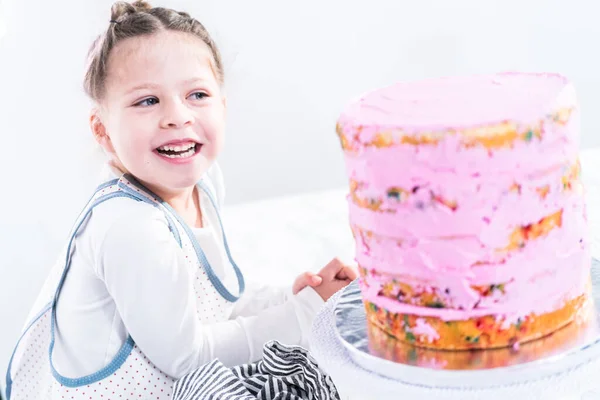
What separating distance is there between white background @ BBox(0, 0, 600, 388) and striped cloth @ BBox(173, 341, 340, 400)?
176cm

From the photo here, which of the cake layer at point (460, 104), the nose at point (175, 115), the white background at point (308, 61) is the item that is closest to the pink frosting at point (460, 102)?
the cake layer at point (460, 104)

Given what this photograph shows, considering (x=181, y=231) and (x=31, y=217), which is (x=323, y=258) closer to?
(x=181, y=231)

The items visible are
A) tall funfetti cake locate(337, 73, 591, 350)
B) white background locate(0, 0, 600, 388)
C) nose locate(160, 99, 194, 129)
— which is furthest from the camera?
white background locate(0, 0, 600, 388)

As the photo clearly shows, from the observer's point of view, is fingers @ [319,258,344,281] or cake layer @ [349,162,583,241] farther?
fingers @ [319,258,344,281]

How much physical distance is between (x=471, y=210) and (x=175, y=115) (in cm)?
59

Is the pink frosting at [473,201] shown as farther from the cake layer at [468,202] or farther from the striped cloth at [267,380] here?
the striped cloth at [267,380]

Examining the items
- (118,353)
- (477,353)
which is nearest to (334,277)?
(118,353)

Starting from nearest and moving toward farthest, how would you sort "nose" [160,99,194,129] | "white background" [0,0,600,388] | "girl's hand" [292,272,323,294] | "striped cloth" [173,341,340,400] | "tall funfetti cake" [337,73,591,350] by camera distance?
"tall funfetti cake" [337,73,591,350] → "striped cloth" [173,341,340,400] → "nose" [160,99,194,129] → "girl's hand" [292,272,323,294] → "white background" [0,0,600,388]

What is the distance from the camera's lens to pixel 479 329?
0.94 metres

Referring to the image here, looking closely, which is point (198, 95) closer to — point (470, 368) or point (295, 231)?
point (470, 368)

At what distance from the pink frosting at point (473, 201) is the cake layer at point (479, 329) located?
0.04 ft

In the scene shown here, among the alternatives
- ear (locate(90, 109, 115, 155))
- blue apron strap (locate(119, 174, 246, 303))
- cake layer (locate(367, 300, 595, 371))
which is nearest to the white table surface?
blue apron strap (locate(119, 174, 246, 303))

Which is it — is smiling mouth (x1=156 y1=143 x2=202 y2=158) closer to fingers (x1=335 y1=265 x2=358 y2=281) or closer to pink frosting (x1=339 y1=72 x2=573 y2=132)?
fingers (x1=335 y1=265 x2=358 y2=281)

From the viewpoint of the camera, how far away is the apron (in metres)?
1.35
